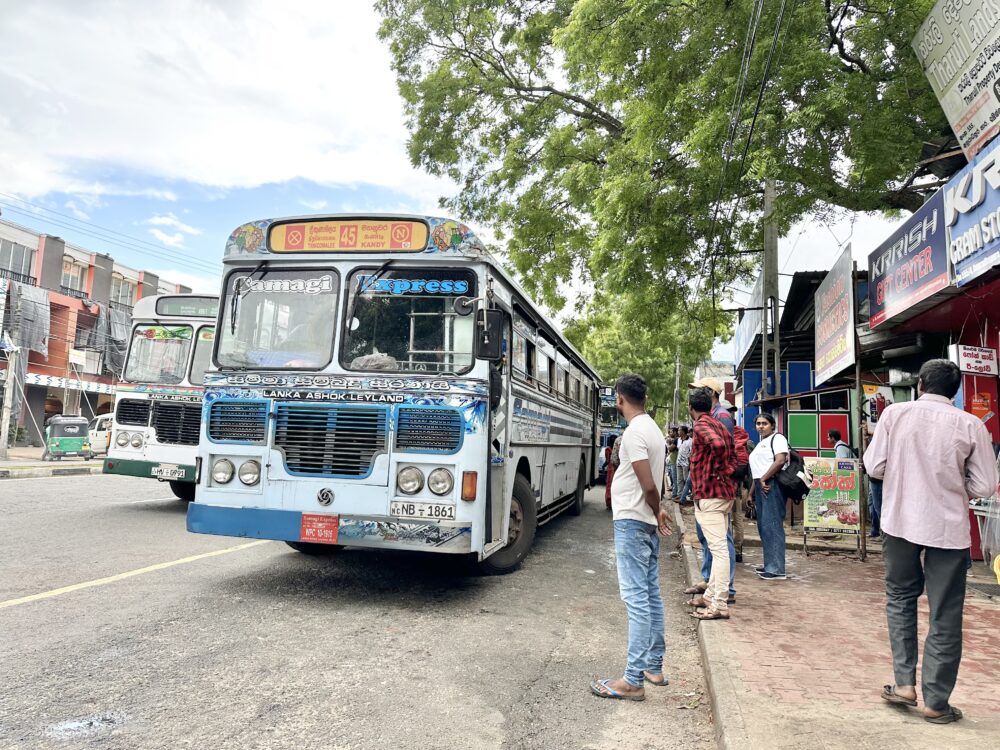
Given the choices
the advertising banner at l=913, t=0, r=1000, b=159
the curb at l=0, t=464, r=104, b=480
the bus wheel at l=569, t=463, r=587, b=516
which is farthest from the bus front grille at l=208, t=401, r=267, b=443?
the curb at l=0, t=464, r=104, b=480

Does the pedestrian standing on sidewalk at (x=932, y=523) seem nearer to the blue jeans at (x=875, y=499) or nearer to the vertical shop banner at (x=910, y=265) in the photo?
the vertical shop banner at (x=910, y=265)

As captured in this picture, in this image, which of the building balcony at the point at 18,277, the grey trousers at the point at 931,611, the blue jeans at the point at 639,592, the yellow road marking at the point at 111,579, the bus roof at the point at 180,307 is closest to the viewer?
the grey trousers at the point at 931,611

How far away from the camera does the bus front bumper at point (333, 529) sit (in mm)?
5543

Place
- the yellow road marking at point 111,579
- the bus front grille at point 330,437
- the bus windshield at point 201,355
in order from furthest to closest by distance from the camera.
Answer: the bus windshield at point 201,355 < the bus front grille at point 330,437 < the yellow road marking at point 111,579

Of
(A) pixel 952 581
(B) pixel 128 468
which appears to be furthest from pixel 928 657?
(B) pixel 128 468

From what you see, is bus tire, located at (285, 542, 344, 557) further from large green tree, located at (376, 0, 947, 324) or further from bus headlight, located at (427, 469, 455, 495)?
large green tree, located at (376, 0, 947, 324)

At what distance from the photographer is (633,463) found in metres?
4.11

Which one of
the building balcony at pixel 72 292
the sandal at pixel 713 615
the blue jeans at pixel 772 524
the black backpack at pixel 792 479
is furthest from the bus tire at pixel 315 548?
the building balcony at pixel 72 292

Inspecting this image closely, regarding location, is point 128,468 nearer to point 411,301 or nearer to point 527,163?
point 411,301

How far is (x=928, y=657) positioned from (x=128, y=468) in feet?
33.6

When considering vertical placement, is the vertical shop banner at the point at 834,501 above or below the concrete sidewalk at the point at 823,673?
above

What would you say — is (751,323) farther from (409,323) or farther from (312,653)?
(312,653)

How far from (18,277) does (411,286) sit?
1263 inches

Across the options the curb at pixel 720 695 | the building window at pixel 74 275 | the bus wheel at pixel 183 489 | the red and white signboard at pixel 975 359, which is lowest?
the curb at pixel 720 695
